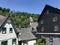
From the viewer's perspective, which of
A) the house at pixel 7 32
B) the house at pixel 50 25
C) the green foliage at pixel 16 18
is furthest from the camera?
the green foliage at pixel 16 18

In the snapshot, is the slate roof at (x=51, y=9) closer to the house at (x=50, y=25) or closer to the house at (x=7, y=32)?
the house at (x=50, y=25)

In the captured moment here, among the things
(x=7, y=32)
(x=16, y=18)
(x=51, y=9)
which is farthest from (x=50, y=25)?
(x=16, y=18)

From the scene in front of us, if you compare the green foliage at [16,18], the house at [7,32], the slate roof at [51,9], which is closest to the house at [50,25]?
the slate roof at [51,9]

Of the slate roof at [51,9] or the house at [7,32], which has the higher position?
the slate roof at [51,9]

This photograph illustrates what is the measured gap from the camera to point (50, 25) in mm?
43125

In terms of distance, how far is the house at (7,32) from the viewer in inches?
1222

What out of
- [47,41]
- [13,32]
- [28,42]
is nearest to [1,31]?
[13,32]

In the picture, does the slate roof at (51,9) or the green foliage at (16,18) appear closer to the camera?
the slate roof at (51,9)

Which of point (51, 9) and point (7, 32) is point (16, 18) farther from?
point (7, 32)

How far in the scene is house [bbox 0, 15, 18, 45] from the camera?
31.0 m

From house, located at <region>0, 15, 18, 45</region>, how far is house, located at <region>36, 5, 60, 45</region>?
37.1 feet

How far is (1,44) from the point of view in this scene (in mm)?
30891

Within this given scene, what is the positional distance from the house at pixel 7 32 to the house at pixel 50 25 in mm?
11301

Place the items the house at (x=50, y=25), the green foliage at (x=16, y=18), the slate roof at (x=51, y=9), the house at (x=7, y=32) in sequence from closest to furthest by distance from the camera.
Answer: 1. the house at (x=7, y=32)
2. the slate roof at (x=51, y=9)
3. the house at (x=50, y=25)
4. the green foliage at (x=16, y=18)
